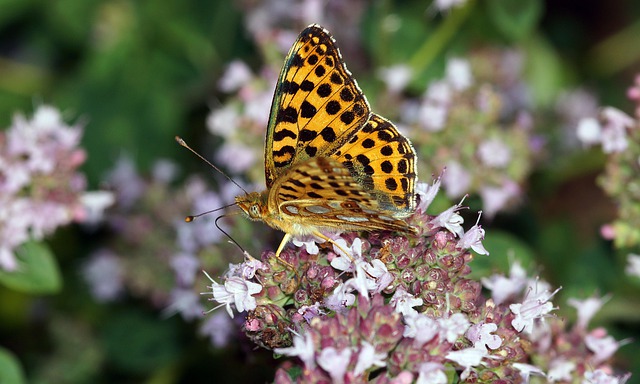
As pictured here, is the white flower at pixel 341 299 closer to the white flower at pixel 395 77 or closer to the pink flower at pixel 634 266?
the pink flower at pixel 634 266

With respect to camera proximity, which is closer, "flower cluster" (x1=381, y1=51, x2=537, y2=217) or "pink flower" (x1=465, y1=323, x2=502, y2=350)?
"pink flower" (x1=465, y1=323, x2=502, y2=350)

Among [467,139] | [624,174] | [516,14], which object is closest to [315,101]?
[467,139]

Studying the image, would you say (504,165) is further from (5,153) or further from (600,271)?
(5,153)

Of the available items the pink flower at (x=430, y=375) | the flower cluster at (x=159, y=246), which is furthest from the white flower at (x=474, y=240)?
the flower cluster at (x=159, y=246)

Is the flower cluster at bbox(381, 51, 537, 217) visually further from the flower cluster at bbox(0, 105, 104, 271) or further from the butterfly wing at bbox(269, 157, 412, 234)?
the flower cluster at bbox(0, 105, 104, 271)

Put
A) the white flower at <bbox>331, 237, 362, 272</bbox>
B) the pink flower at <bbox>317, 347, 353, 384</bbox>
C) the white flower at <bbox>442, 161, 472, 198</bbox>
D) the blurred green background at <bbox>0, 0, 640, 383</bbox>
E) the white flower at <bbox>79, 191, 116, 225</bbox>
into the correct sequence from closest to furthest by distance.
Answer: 1. the pink flower at <bbox>317, 347, 353, 384</bbox>
2. the white flower at <bbox>331, 237, 362, 272</bbox>
3. the white flower at <bbox>442, 161, 472, 198</bbox>
4. the white flower at <bbox>79, 191, 116, 225</bbox>
5. the blurred green background at <bbox>0, 0, 640, 383</bbox>

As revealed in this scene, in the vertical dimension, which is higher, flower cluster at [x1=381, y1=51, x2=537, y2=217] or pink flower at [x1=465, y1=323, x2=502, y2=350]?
flower cluster at [x1=381, y1=51, x2=537, y2=217]

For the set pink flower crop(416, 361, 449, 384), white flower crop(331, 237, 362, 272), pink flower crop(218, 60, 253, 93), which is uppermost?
pink flower crop(218, 60, 253, 93)

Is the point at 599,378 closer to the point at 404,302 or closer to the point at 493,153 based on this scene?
the point at 404,302

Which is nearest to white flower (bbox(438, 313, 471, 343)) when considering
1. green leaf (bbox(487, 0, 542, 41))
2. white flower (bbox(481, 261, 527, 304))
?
white flower (bbox(481, 261, 527, 304))

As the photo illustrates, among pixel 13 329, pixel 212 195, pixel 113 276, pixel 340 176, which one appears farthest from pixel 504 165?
pixel 13 329
